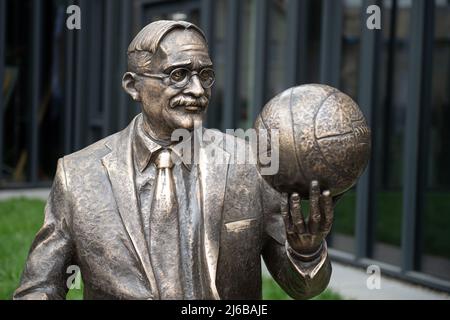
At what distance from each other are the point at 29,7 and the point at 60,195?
14.2m

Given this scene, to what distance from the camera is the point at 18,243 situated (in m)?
10.0

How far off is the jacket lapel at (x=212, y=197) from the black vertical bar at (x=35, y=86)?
46.0ft

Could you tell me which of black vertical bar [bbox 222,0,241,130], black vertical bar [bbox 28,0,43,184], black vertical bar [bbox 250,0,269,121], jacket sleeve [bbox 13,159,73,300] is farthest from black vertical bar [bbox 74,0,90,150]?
jacket sleeve [bbox 13,159,73,300]

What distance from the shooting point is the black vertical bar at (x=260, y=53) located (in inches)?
434

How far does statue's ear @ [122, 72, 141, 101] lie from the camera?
3613 mm

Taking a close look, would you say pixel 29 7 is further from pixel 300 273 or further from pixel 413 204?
pixel 300 273

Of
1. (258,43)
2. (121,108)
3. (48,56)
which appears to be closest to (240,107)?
(258,43)

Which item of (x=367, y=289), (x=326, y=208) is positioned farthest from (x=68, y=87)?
(x=326, y=208)

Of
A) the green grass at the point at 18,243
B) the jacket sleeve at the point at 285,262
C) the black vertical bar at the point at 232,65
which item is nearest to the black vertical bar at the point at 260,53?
the black vertical bar at the point at 232,65

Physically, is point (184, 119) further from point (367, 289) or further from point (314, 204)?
point (367, 289)

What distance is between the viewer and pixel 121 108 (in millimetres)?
14859

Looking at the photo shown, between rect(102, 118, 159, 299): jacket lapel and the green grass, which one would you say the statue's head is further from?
the green grass

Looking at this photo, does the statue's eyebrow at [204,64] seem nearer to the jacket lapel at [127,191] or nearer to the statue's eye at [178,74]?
the statue's eye at [178,74]

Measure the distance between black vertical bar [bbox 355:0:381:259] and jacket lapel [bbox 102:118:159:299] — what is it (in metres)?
5.98
